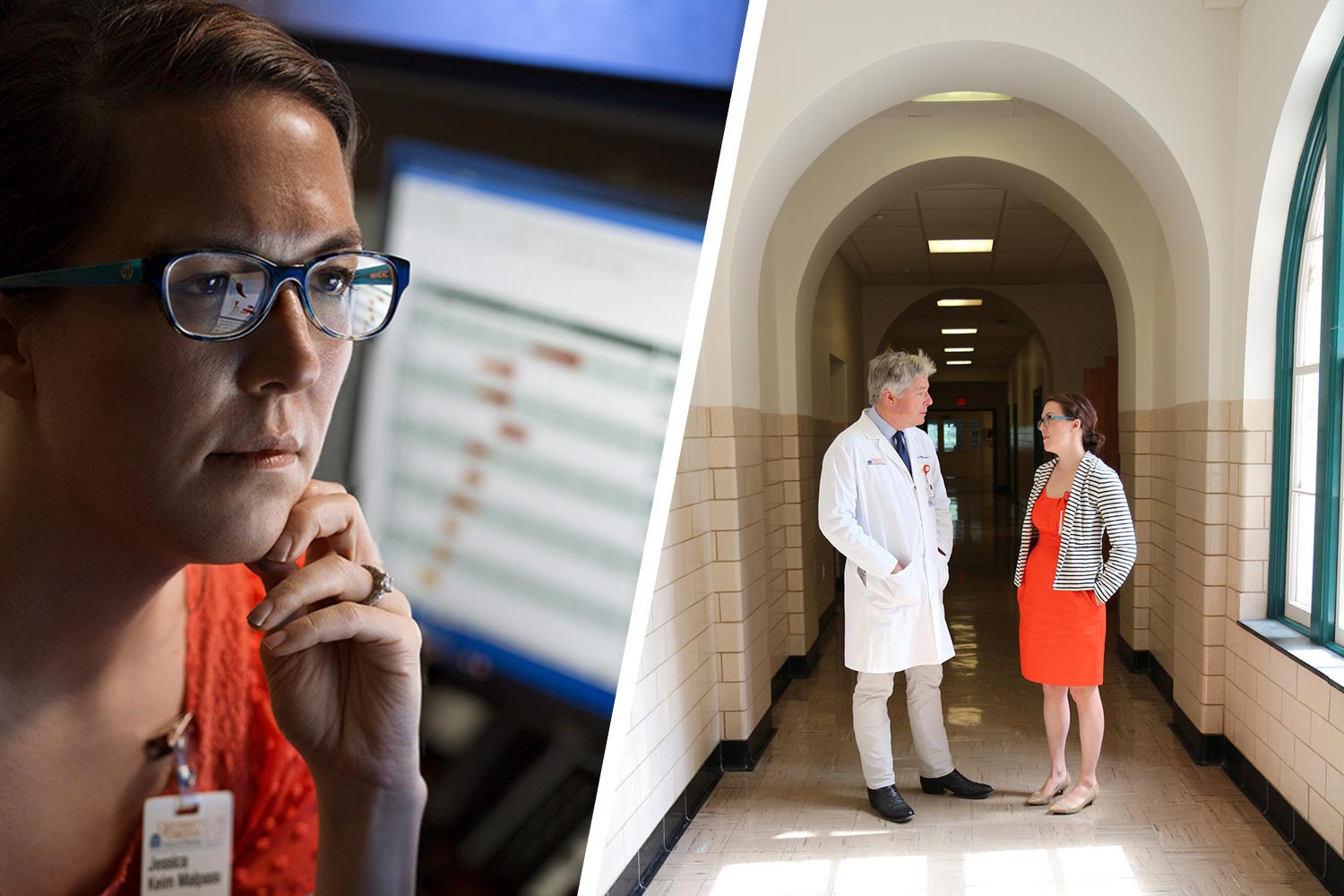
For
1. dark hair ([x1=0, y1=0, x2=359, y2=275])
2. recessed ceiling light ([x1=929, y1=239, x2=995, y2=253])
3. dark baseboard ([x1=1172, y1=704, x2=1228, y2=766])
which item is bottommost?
dark baseboard ([x1=1172, y1=704, x2=1228, y2=766])

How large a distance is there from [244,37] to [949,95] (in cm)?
616

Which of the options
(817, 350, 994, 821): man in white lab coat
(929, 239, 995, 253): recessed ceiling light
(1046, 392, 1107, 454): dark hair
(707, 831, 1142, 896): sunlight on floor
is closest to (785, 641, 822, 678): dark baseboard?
(817, 350, 994, 821): man in white lab coat

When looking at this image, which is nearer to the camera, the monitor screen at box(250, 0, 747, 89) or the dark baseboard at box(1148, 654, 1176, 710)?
the monitor screen at box(250, 0, 747, 89)

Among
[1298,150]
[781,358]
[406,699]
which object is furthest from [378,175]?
[781,358]

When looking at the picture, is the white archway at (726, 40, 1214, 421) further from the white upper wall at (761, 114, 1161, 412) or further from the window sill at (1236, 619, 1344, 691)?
the window sill at (1236, 619, 1344, 691)

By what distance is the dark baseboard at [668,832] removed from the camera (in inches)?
126

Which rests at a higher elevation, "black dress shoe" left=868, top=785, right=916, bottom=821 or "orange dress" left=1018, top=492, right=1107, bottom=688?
"orange dress" left=1018, top=492, right=1107, bottom=688

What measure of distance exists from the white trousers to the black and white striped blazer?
0.67 meters

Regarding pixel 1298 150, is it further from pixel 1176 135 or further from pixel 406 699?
pixel 406 699

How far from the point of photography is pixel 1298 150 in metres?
3.84

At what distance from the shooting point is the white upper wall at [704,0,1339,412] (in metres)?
4.18

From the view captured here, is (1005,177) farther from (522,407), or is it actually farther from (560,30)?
(522,407)

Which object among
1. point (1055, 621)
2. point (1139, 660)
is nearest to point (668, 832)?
point (1055, 621)

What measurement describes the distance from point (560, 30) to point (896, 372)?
3.18 metres
